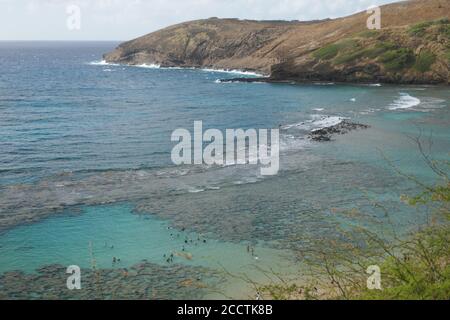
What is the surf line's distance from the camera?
40.8 m

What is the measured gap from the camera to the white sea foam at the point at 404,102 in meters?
68.3

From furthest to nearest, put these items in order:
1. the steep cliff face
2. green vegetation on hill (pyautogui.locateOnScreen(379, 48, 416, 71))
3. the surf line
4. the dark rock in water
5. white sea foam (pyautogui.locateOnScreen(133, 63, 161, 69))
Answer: white sea foam (pyautogui.locateOnScreen(133, 63, 161, 69)), the steep cliff face, green vegetation on hill (pyautogui.locateOnScreen(379, 48, 416, 71)), the dark rock in water, the surf line

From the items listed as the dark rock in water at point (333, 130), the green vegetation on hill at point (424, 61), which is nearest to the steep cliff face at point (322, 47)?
the green vegetation on hill at point (424, 61)

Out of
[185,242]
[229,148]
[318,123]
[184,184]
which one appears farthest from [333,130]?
[185,242]

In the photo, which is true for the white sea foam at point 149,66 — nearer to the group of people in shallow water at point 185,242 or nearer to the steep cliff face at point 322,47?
the steep cliff face at point 322,47

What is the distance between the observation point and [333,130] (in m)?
52.8

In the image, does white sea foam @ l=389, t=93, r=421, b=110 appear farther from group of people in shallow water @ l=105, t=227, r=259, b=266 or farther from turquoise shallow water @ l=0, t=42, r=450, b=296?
group of people in shallow water @ l=105, t=227, r=259, b=266

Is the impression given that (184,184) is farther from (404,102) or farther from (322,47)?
(322,47)

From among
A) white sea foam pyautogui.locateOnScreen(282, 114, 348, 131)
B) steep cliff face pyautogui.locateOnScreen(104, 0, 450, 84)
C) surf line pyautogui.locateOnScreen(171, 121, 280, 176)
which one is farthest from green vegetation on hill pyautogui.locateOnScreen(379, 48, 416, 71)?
surf line pyautogui.locateOnScreen(171, 121, 280, 176)

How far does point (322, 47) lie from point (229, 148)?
73.6 m

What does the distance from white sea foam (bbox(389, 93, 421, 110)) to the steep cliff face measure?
1823cm

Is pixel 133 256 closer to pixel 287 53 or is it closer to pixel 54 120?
pixel 54 120

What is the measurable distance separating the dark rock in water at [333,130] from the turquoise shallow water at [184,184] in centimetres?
150
